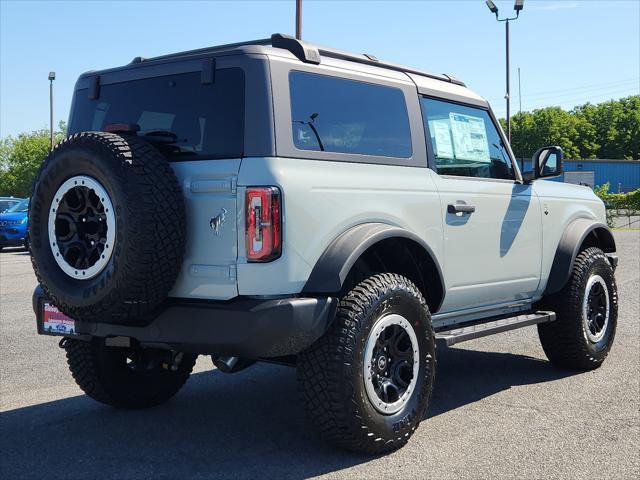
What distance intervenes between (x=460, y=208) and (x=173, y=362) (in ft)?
6.74

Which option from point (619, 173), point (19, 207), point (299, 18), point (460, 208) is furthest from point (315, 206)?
point (619, 173)

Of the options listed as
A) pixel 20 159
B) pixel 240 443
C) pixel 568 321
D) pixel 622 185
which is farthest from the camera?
pixel 20 159

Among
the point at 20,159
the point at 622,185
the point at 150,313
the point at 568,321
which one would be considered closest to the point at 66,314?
the point at 150,313

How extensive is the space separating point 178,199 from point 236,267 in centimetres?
44

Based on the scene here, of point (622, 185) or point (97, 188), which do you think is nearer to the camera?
point (97, 188)

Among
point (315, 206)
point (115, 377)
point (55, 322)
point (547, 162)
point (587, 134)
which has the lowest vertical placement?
point (115, 377)

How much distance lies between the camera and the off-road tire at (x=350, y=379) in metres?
3.79

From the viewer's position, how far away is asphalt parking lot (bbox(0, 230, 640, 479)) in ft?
12.5

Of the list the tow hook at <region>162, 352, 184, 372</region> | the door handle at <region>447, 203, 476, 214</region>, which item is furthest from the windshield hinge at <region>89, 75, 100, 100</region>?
the door handle at <region>447, 203, 476, 214</region>

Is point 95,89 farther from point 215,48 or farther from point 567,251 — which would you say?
point 567,251

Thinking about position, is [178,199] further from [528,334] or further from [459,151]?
[528,334]

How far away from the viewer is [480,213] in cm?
512

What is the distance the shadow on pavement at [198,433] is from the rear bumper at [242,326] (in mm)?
617

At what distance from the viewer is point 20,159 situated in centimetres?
8500
